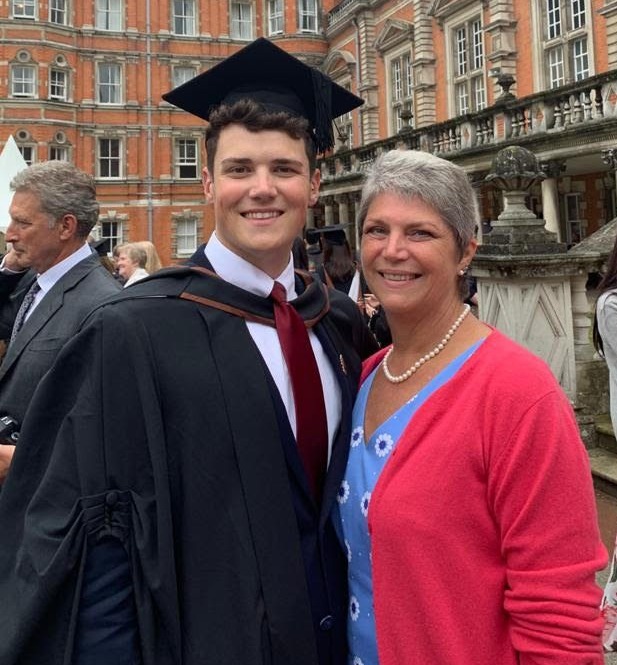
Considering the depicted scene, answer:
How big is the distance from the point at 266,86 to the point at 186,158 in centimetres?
3146

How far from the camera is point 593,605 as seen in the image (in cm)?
137

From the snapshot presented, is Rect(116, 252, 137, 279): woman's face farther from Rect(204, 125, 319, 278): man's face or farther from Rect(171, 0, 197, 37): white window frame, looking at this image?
Rect(171, 0, 197, 37): white window frame

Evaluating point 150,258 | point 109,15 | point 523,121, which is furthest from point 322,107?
point 109,15

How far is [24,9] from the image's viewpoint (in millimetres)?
28469

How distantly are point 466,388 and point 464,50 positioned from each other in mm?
22538

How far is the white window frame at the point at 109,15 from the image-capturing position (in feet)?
99.5

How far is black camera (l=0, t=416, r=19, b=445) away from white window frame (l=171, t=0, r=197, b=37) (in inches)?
1285

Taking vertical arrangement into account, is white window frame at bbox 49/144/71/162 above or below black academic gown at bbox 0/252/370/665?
above

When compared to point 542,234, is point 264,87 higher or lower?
lower

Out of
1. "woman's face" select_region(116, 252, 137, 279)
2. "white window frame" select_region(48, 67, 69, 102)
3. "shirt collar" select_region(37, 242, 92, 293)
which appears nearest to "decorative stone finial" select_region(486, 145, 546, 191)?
"woman's face" select_region(116, 252, 137, 279)

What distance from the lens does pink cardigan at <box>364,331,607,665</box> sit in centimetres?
137

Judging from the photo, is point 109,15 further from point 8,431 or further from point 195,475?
point 195,475

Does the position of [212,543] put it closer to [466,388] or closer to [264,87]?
[466,388]

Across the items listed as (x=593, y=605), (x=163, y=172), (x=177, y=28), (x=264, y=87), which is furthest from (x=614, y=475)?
(x=177, y=28)
